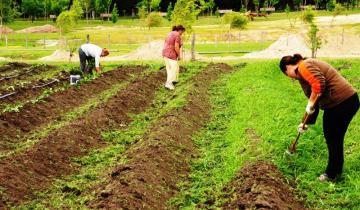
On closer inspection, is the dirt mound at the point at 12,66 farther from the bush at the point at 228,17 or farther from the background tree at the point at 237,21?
the bush at the point at 228,17

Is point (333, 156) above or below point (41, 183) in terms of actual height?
above

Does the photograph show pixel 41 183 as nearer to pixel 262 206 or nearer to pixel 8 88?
pixel 262 206

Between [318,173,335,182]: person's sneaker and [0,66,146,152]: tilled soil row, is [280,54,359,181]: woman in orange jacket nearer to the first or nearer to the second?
[318,173,335,182]: person's sneaker

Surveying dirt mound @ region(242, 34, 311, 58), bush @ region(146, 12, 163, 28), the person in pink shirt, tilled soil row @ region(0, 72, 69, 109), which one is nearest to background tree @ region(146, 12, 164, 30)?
bush @ region(146, 12, 163, 28)

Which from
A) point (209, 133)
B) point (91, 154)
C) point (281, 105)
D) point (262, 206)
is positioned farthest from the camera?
point (281, 105)

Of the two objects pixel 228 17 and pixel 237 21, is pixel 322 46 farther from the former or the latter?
pixel 228 17

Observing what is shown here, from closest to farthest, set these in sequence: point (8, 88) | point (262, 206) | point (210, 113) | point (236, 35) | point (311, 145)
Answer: point (262, 206)
point (311, 145)
point (210, 113)
point (8, 88)
point (236, 35)

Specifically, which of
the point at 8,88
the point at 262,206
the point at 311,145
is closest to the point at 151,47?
the point at 8,88

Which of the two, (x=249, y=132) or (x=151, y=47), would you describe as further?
(x=151, y=47)

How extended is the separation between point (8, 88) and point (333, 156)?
36.3 feet

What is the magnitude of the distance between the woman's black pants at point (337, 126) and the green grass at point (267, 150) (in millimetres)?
252

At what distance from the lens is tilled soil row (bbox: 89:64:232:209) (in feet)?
21.7

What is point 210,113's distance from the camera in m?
12.3

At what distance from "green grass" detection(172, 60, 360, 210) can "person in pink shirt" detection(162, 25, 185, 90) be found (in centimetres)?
225
